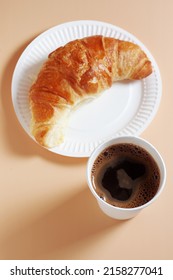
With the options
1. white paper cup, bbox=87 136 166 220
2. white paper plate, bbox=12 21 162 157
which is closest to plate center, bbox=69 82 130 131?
white paper plate, bbox=12 21 162 157

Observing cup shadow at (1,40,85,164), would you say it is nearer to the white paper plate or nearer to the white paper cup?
the white paper plate

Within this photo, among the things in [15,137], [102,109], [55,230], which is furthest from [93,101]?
[55,230]

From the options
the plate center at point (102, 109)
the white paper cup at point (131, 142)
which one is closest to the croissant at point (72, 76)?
the plate center at point (102, 109)

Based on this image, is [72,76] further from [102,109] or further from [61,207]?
[61,207]

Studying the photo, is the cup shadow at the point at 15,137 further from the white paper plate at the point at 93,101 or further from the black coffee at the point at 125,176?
the black coffee at the point at 125,176

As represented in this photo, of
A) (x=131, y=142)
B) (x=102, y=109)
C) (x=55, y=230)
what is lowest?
(x=55, y=230)
